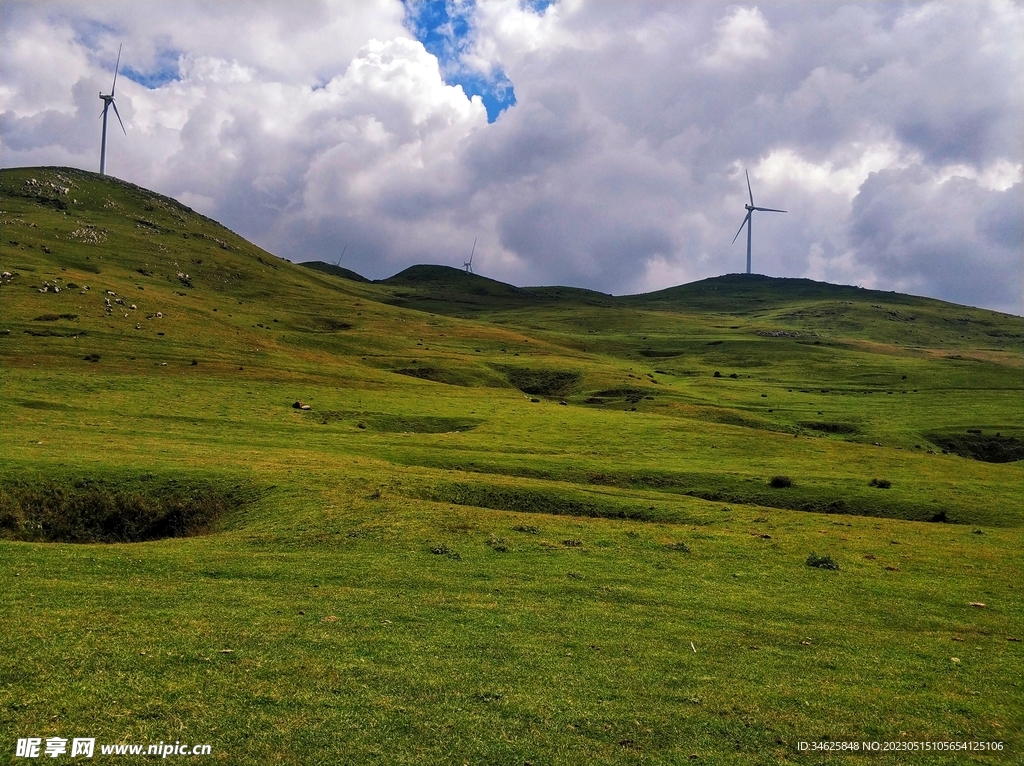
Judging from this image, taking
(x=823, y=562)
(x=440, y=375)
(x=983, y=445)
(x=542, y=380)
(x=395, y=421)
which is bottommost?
(x=823, y=562)

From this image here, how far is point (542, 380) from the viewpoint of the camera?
11744 centimetres

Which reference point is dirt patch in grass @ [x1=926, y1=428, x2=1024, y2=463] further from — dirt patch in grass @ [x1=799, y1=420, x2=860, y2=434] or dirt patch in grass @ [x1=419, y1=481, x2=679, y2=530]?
dirt patch in grass @ [x1=419, y1=481, x2=679, y2=530]

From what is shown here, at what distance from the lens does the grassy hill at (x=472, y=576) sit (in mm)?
14906

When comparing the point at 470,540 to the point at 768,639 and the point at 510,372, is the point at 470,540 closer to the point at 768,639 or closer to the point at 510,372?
the point at 768,639

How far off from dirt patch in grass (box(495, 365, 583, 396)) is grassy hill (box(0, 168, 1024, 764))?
29621 mm

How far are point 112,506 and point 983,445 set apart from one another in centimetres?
9462

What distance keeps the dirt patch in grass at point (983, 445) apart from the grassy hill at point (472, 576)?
520 mm

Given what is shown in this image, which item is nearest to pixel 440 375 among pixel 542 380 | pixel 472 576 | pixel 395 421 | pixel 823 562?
pixel 542 380

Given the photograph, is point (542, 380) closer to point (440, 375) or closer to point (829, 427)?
point (440, 375)

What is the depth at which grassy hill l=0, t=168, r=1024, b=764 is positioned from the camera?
48.9ft

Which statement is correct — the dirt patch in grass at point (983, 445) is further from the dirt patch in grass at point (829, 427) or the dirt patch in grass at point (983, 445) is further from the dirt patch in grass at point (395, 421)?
the dirt patch in grass at point (395, 421)

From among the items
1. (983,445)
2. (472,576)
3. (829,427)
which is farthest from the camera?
(829,427)

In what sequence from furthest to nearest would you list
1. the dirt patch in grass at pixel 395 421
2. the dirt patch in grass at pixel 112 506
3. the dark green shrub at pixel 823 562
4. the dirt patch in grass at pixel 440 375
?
1. the dirt patch in grass at pixel 440 375
2. the dirt patch in grass at pixel 395 421
3. the dirt patch in grass at pixel 112 506
4. the dark green shrub at pixel 823 562

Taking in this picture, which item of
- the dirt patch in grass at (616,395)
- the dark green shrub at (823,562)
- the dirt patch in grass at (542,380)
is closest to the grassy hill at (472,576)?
the dark green shrub at (823,562)
